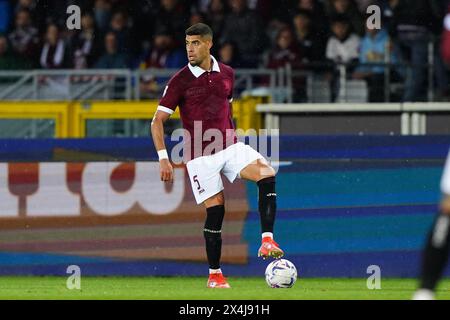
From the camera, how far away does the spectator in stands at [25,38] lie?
1709cm

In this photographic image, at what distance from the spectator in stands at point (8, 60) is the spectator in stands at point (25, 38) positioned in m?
0.10

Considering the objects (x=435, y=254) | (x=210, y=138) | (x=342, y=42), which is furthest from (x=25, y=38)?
(x=435, y=254)

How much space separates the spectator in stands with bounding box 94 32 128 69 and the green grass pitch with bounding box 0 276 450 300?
4.66 meters

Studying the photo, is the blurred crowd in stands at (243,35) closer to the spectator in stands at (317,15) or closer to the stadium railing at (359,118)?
the spectator in stands at (317,15)

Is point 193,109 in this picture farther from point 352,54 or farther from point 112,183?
point 352,54

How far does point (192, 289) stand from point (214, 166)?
0.99 metres

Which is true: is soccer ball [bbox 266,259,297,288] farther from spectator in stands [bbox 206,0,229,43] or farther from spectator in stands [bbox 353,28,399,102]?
spectator in stands [bbox 206,0,229,43]

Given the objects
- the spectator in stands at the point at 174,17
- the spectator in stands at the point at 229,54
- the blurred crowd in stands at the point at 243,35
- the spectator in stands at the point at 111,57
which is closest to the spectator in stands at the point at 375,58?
the blurred crowd in stands at the point at 243,35

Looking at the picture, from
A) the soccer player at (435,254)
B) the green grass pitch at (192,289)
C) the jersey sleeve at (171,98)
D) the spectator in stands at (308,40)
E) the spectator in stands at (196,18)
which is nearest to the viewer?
the soccer player at (435,254)

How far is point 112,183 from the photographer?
41.7 feet

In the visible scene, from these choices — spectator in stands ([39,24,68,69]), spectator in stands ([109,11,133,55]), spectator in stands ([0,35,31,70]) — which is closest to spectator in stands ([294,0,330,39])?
spectator in stands ([109,11,133,55])

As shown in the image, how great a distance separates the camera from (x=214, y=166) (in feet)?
34.8
